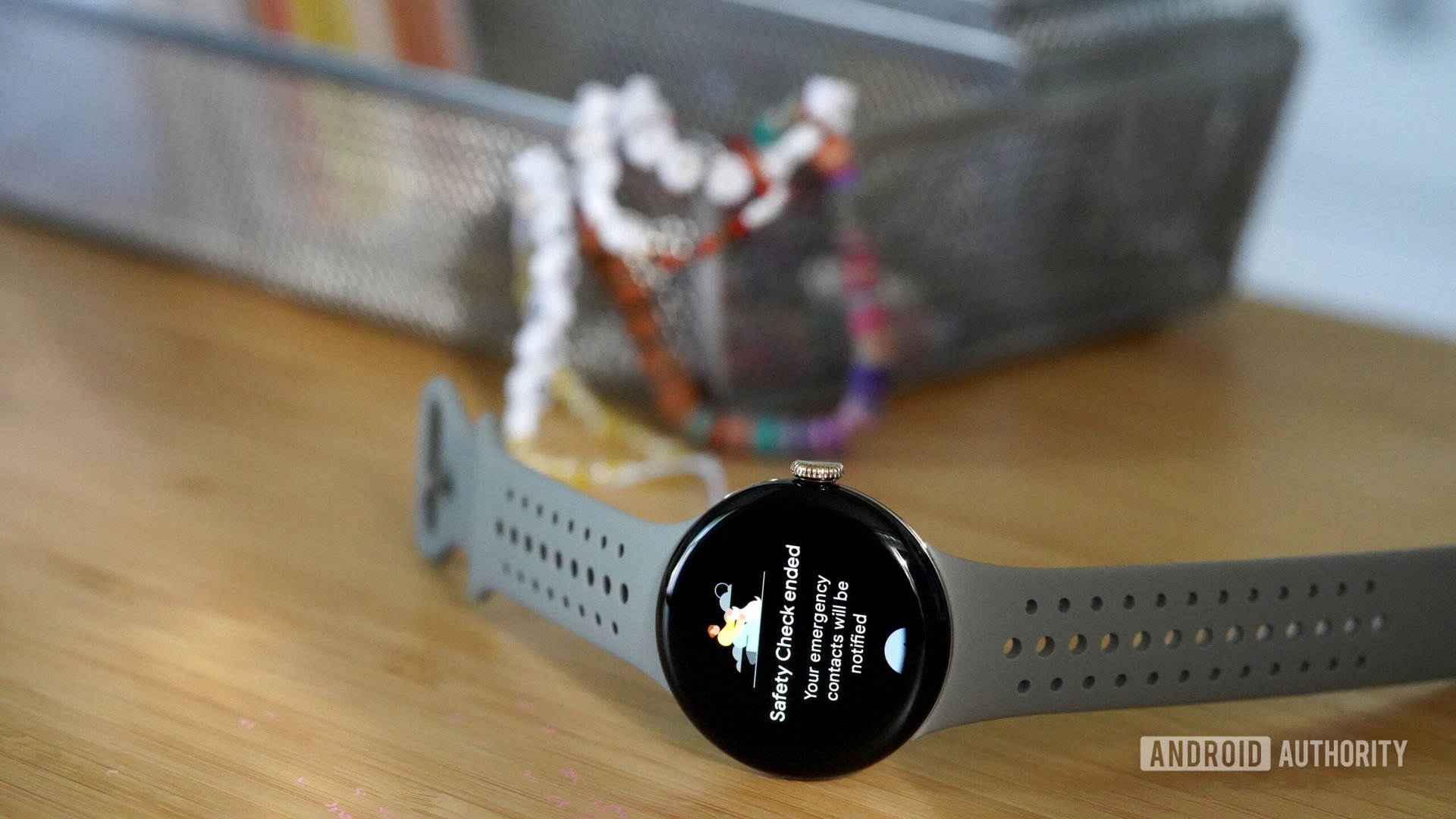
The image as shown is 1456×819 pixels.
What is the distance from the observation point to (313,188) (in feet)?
2.60

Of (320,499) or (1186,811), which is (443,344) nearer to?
(320,499)

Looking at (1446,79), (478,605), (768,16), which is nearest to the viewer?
(478,605)

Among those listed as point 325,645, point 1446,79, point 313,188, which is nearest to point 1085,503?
point 325,645

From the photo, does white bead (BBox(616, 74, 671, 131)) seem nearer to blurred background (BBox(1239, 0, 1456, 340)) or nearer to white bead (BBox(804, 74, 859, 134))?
white bead (BBox(804, 74, 859, 134))

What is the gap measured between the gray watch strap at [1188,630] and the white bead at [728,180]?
0.86 ft

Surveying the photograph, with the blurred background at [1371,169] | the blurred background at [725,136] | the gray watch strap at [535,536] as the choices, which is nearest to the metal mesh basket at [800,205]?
the blurred background at [725,136]

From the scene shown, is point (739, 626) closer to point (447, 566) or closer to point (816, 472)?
point (816, 472)

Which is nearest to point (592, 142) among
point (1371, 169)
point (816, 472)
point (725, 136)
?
point (725, 136)

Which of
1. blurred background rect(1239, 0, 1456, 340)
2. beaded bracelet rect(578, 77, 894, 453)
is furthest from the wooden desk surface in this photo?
blurred background rect(1239, 0, 1456, 340)

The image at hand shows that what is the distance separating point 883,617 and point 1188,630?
12 cm

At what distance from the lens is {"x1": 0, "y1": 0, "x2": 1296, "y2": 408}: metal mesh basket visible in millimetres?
707

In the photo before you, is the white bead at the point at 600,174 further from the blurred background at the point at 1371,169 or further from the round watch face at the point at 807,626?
the blurred background at the point at 1371,169

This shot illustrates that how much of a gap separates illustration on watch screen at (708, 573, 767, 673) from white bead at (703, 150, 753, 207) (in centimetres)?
26

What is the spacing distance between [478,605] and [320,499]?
122mm
